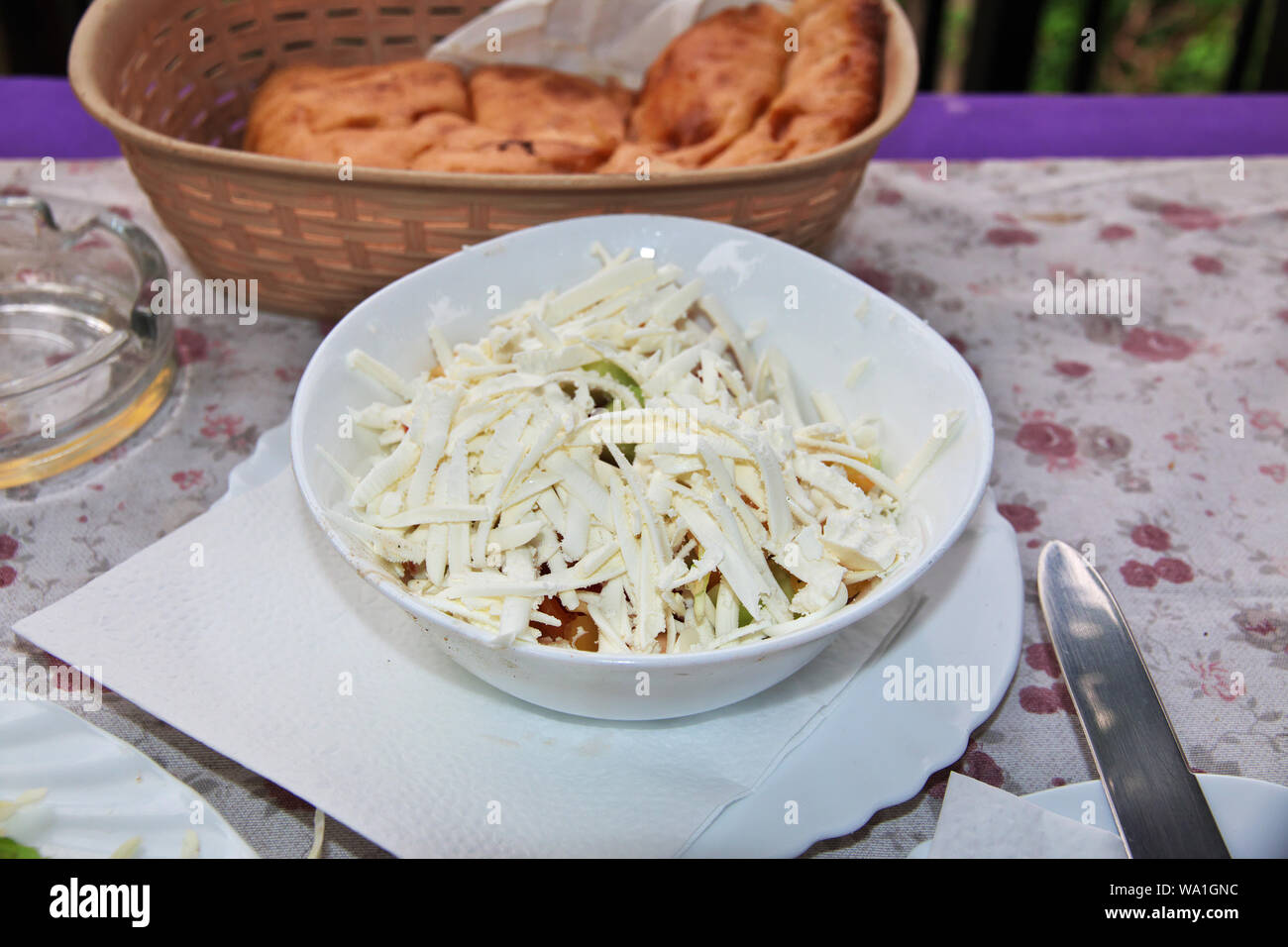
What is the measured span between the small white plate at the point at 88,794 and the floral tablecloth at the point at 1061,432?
0.06 meters

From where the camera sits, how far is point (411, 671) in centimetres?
75

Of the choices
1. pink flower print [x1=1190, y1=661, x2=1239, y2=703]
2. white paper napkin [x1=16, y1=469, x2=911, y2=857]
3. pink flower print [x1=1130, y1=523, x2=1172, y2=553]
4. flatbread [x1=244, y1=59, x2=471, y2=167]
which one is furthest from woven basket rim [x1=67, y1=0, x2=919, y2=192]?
pink flower print [x1=1190, y1=661, x2=1239, y2=703]

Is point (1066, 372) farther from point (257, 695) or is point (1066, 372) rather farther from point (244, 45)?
point (244, 45)

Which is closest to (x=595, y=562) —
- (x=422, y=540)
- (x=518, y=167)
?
(x=422, y=540)

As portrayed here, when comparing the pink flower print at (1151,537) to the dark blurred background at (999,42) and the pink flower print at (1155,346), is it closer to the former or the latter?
the pink flower print at (1155,346)

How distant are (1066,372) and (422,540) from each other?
0.76 m

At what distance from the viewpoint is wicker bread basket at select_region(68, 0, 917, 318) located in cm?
96

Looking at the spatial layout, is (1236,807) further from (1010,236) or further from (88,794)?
(1010,236)

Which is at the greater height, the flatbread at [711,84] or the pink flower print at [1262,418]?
the flatbread at [711,84]

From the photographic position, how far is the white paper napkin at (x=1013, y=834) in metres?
0.65

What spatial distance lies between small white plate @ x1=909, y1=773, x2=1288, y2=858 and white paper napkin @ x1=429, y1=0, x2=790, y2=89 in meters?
1.03

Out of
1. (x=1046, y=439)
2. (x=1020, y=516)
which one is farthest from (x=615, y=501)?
(x=1046, y=439)

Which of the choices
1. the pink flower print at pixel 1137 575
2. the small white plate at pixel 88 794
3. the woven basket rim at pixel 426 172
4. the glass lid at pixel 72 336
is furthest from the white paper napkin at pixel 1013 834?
the glass lid at pixel 72 336
